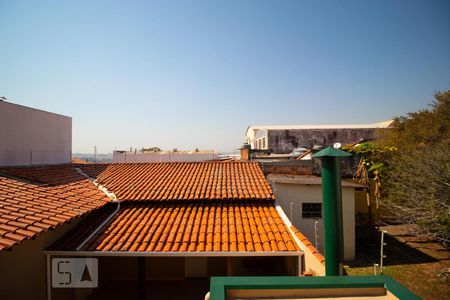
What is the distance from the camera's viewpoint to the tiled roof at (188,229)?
6.59 metres

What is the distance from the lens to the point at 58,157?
42.9ft

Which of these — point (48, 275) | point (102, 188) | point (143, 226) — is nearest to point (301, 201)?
point (143, 226)

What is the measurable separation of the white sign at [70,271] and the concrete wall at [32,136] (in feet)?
17.1

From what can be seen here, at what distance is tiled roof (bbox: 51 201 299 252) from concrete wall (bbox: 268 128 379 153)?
25.1 m

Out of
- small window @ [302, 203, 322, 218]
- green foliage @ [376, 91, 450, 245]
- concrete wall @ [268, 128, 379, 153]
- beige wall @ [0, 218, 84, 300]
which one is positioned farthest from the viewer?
concrete wall @ [268, 128, 379, 153]

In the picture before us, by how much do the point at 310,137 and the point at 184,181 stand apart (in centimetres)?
2711

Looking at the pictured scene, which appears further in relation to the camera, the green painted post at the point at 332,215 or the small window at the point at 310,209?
the small window at the point at 310,209

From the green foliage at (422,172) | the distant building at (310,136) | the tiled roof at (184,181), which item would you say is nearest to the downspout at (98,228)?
the tiled roof at (184,181)

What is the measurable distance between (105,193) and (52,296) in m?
3.62

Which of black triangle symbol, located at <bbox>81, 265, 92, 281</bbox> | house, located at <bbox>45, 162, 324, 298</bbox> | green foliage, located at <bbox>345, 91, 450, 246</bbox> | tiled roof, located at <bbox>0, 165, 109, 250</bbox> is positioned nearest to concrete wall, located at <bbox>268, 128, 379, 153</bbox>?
green foliage, located at <bbox>345, 91, 450, 246</bbox>

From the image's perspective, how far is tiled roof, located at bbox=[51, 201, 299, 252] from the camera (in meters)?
6.59

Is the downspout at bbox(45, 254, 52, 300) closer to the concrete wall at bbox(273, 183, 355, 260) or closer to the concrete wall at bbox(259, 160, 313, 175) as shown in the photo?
the concrete wall at bbox(273, 183, 355, 260)

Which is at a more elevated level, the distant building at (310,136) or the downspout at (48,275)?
the distant building at (310,136)

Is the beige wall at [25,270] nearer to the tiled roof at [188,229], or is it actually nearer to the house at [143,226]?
the house at [143,226]
